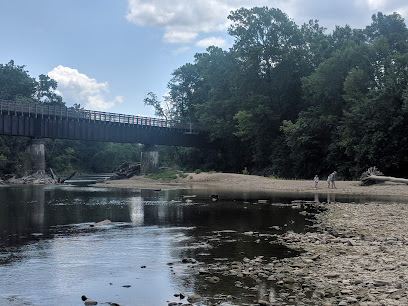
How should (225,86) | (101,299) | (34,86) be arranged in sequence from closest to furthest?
1. (101,299)
2. (225,86)
3. (34,86)

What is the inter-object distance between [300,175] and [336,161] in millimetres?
8364

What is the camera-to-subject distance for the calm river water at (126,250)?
10883mm

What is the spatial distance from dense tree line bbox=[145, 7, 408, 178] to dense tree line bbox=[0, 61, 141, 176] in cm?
3840

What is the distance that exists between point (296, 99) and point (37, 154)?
44.6 metres

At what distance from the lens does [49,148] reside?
126 m

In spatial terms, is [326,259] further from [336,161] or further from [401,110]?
[336,161]

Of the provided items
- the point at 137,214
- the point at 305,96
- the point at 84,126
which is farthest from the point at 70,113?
the point at 137,214

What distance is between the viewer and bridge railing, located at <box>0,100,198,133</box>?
70375 millimetres

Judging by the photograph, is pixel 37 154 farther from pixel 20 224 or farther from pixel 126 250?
pixel 126 250

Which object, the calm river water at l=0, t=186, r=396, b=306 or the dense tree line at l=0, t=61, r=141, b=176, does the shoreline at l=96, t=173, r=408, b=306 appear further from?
the dense tree line at l=0, t=61, r=141, b=176

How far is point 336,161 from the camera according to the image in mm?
60031

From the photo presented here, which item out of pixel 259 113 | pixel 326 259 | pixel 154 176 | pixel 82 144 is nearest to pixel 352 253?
pixel 326 259

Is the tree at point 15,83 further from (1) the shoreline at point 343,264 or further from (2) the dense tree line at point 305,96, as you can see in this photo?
(1) the shoreline at point 343,264

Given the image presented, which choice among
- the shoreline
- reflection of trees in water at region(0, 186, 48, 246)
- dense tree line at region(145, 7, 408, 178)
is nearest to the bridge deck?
dense tree line at region(145, 7, 408, 178)
